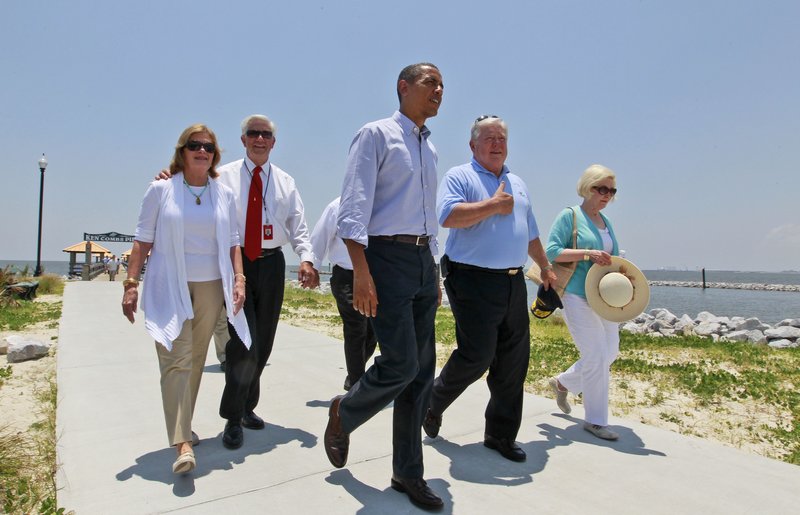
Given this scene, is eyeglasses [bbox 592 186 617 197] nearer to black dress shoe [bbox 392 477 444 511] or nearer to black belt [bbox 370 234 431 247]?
black belt [bbox 370 234 431 247]

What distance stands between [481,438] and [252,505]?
65.8 inches

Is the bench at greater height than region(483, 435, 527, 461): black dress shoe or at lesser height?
greater

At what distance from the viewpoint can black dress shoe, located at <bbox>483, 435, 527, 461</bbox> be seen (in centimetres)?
337

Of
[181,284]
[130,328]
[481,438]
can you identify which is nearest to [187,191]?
[181,284]

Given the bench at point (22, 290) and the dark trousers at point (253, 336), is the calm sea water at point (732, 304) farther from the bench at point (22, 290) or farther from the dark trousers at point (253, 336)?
the dark trousers at point (253, 336)

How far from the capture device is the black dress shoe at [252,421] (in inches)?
154

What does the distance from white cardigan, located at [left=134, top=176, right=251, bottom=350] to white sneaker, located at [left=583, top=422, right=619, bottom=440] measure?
259cm

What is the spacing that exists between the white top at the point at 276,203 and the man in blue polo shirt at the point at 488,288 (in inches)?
46.0

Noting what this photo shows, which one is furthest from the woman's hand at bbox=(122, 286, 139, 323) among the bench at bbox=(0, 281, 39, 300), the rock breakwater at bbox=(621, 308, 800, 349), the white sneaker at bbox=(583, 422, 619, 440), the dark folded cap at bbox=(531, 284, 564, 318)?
the bench at bbox=(0, 281, 39, 300)

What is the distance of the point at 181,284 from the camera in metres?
3.24

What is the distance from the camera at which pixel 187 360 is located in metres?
3.22

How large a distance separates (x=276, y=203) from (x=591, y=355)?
8.35 feet

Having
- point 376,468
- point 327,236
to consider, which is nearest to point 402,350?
point 376,468

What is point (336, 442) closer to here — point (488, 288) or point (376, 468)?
point (376, 468)
